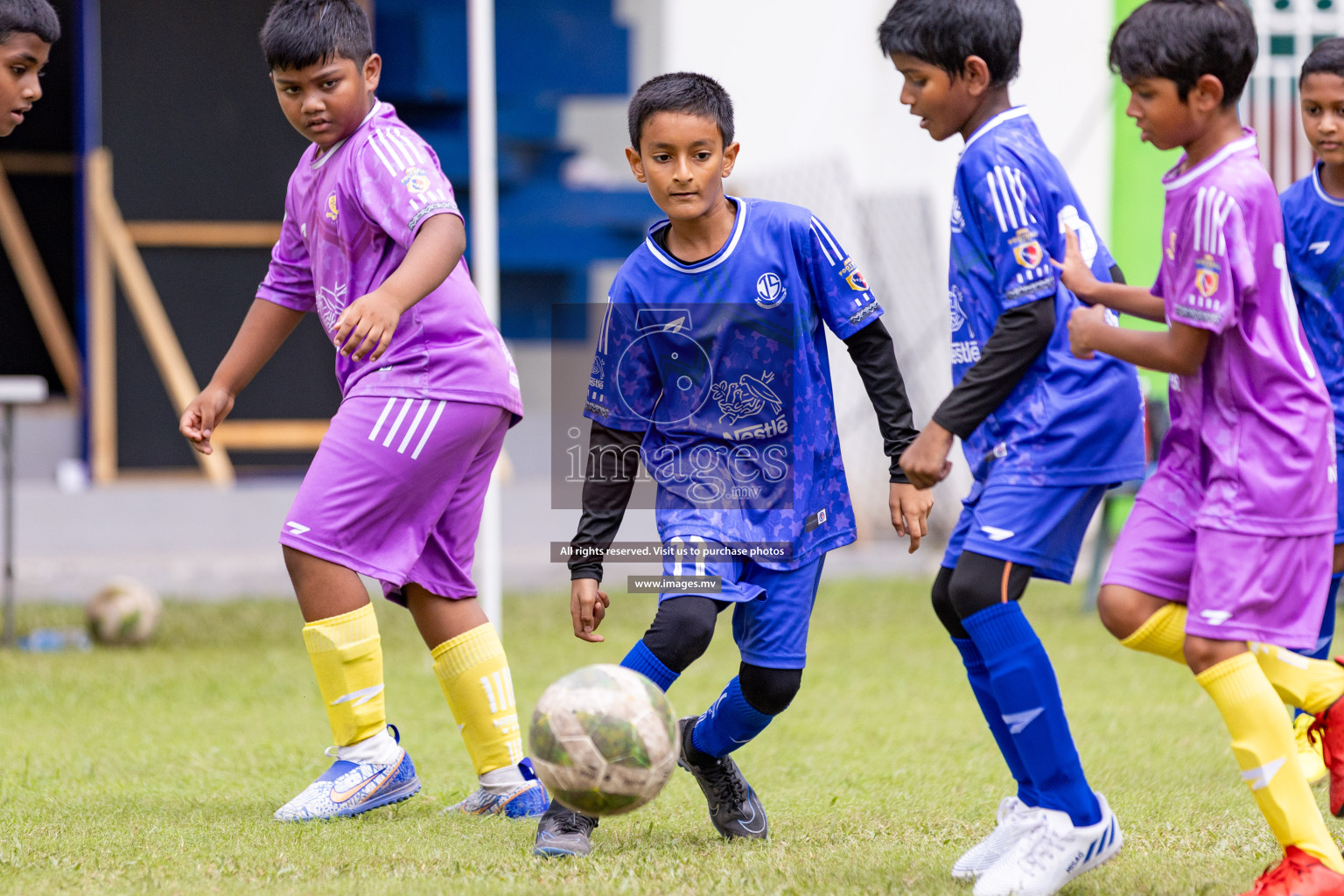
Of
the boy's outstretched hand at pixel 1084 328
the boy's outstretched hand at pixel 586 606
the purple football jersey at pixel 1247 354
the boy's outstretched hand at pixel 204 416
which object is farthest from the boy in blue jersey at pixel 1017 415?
the boy's outstretched hand at pixel 204 416

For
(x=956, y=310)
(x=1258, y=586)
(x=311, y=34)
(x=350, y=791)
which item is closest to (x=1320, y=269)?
(x=956, y=310)

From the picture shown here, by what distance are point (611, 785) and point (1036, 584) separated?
5.87m

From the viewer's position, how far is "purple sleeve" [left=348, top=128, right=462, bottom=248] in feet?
11.1

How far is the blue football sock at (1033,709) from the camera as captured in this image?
9.23ft

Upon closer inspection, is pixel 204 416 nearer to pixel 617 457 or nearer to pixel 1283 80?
pixel 617 457

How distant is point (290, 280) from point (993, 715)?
207 centimetres

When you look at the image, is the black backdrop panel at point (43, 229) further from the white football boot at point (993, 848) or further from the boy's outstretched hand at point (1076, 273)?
the boy's outstretched hand at point (1076, 273)

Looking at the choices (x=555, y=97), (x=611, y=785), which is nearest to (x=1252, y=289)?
(x=611, y=785)

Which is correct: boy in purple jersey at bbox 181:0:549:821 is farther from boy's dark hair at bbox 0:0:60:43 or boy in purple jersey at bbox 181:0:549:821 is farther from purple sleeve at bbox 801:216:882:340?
purple sleeve at bbox 801:216:882:340

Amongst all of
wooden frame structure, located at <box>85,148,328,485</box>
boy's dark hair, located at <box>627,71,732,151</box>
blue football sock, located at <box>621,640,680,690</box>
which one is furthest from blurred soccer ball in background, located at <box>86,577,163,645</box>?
boy's dark hair, located at <box>627,71,732,151</box>

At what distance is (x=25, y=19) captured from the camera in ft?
11.5

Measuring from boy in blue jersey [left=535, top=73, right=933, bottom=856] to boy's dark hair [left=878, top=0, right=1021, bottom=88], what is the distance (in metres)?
0.50

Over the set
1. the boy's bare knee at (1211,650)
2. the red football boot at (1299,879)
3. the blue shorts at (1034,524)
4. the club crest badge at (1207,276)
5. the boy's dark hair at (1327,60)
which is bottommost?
the red football boot at (1299,879)

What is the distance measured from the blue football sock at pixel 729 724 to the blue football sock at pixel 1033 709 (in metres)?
0.60
